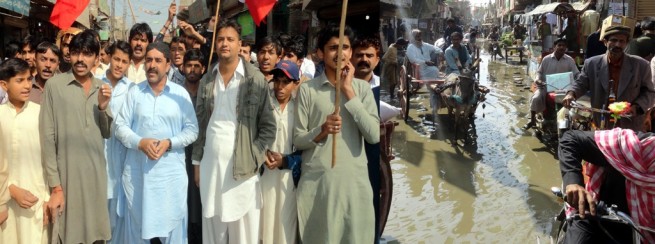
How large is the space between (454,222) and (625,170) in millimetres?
2744

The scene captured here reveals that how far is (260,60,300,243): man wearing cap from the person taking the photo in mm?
3514

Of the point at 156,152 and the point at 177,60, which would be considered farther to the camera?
the point at 177,60

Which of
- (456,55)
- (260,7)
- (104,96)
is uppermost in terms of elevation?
(260,7)

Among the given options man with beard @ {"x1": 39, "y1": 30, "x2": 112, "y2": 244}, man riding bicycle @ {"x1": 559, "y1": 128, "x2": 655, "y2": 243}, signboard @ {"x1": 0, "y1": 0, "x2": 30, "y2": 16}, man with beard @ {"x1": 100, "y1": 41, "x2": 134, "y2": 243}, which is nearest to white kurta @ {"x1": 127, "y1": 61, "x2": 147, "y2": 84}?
man with beard @ {"x1": 100, "y1": 41, "x2": 134, "y2": 243}

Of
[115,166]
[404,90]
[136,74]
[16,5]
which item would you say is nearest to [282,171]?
[115,166]

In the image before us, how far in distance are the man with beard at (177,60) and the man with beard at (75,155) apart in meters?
1.10

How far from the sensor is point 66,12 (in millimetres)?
5617

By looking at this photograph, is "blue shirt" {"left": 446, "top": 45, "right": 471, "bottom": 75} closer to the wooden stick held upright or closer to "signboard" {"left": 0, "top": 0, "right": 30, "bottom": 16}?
the wooden stick held upright

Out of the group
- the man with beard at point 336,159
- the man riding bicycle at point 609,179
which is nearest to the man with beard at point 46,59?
the man with beard at point 336,159

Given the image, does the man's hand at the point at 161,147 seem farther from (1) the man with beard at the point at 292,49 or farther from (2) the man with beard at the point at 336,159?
(1) the man with beard at the point at 292,49

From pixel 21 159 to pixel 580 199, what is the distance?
10.6ft

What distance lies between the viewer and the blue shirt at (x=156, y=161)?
11.9ft

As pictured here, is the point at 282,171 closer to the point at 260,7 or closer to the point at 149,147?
the point at 149,147

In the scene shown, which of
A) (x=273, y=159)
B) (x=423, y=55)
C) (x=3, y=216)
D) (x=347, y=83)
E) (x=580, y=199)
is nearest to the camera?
(x=580, y=199)
